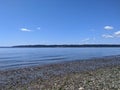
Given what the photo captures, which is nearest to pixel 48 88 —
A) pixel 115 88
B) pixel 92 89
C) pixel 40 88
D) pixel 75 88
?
pixel 40 88

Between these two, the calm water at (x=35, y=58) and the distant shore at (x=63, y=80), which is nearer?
the distant shore at (x=63, y=80)

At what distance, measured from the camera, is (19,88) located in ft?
60.4

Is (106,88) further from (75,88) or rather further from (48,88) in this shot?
(48,88)

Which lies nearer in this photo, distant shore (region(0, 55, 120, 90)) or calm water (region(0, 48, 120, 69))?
distant shore (region(0, 55, 120, 90))

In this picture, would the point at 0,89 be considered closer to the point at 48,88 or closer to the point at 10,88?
the point at 10,88

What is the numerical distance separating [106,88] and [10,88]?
27.4ft

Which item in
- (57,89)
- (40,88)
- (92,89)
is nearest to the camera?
(92,89)

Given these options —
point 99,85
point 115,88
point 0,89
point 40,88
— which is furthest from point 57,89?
point 0,89

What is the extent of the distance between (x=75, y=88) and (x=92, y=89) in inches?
54.5

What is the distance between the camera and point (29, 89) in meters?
17.6

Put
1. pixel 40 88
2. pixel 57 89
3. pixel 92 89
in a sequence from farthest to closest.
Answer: pixel 40 88 → pixel 57 89 → pixel 92 89

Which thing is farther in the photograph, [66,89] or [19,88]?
[19,88]

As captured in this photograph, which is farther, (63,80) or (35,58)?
(35,58)

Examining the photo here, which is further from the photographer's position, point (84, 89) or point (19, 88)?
point (19, 88)
